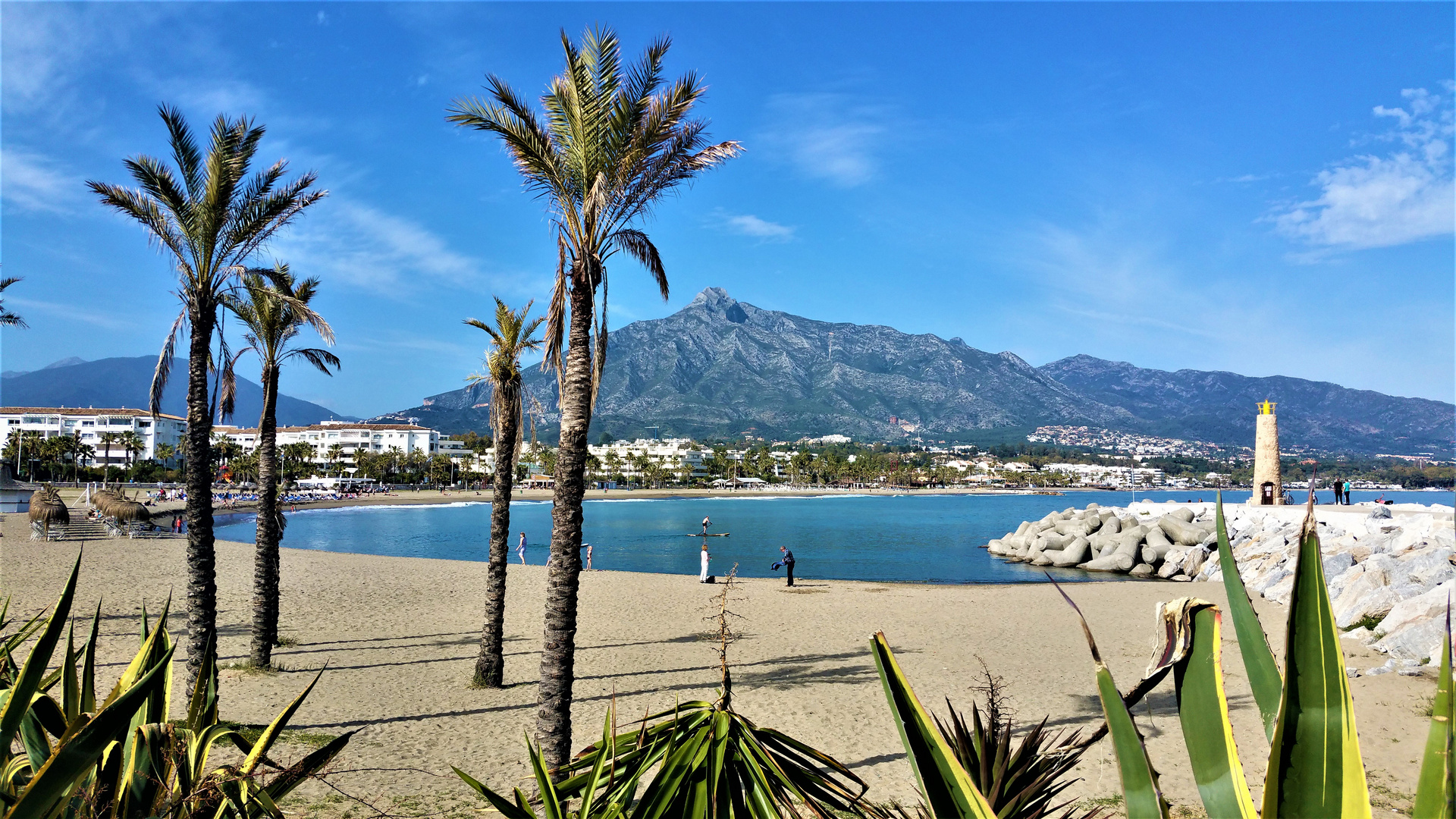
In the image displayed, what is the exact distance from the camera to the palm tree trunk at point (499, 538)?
1101 centimetres

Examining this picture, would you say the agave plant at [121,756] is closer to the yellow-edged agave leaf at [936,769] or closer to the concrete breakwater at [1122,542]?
the yellow-edged agave leaf at [936,769]

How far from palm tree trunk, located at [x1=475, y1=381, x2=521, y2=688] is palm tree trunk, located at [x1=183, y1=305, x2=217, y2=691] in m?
3.15

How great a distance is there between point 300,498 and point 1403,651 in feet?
297

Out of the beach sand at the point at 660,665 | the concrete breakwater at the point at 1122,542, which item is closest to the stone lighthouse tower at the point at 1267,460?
the concrete breakwater at the point at 1122,542

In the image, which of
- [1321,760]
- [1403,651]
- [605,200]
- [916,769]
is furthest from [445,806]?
[1403,651]

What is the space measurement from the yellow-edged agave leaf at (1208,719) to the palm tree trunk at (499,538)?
10.1m

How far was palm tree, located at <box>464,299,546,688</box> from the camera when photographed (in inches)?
435

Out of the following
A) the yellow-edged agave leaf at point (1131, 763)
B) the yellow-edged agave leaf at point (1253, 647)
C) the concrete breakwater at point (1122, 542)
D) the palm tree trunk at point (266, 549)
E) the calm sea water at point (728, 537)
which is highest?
the yellow-edged agave leaf at point (1253, 647)

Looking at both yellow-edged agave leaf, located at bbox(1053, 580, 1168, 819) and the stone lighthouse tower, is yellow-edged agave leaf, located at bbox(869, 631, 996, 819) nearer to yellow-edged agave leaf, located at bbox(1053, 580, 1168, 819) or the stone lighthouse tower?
yellow-edged agave leaf, located at bbox(1053, 580, 1168, 819)

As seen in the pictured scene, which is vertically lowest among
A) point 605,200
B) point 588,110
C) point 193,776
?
point 193,776

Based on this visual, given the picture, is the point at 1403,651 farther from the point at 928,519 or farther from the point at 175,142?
the point at 928,519

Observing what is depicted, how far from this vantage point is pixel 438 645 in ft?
46.2

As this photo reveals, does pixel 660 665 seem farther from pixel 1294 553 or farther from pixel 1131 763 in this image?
pixel 1131 763

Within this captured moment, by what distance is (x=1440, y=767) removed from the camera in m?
0.82
